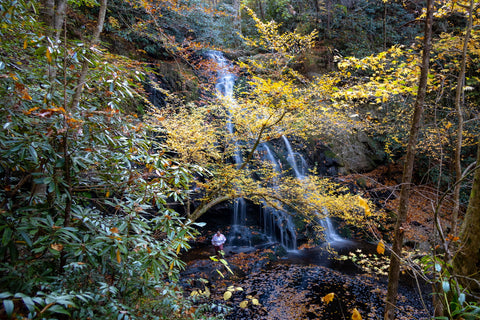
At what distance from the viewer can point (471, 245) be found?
7.03ft

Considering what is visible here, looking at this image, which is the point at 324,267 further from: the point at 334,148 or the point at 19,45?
the point at 19,45

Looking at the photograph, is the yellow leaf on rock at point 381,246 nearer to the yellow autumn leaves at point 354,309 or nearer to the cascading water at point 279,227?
the yellow autumn leaves at point 354,309

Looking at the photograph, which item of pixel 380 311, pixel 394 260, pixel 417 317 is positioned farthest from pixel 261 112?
pixel 417 317

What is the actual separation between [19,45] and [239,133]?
16.2ft

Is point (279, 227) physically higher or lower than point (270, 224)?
lower

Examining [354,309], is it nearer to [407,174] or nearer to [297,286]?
[407,174]

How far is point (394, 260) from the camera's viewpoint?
286 cm

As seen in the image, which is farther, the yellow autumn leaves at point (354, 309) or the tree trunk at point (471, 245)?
the tree trunk at point (471, 245)

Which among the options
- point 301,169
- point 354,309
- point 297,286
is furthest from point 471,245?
point 301,169

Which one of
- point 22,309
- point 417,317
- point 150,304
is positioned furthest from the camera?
point 417,317

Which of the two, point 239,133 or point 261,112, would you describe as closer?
point 261,112

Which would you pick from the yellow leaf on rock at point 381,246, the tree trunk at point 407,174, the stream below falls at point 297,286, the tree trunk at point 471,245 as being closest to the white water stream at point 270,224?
the stream below falls at point 297,286

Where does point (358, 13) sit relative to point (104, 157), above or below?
above

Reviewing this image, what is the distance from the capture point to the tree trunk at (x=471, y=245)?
2.06 m
